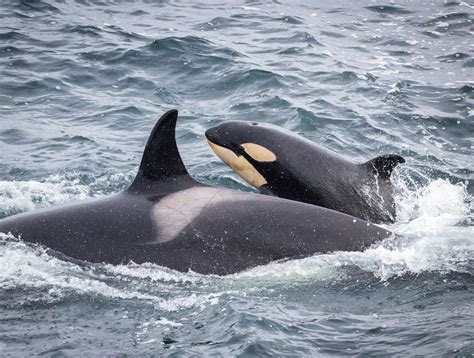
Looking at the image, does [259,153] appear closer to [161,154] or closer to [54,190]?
[161,154]

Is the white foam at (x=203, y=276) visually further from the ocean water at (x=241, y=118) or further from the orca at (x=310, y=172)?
the orca at (x=310, y=172)

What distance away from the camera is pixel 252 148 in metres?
12.8

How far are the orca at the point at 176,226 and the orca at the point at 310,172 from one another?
1681 mm

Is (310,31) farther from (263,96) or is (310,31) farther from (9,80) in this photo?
(9,80)

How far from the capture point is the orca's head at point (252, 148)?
41.5 feet

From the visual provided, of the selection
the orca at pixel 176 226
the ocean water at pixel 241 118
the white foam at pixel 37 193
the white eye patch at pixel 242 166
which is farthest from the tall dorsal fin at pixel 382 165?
the white foam at pixel 37 193

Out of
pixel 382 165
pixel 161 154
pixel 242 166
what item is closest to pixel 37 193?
pixel 242 166

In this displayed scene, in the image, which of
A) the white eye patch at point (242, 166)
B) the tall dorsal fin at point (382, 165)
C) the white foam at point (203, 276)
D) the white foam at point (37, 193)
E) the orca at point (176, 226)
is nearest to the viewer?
the white foam at point (203, 276)

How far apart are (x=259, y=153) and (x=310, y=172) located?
2.91ft

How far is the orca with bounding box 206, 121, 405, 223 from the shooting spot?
12359 mm

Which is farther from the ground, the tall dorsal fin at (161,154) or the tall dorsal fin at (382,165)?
the tall dorsal fin at (161,154)

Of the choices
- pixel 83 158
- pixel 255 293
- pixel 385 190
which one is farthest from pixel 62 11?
pixel 255 293

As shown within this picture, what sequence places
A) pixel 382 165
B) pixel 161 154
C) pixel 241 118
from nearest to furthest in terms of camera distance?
1. pixel 161 154
2. pixel 382 165
3. pixel 241 118

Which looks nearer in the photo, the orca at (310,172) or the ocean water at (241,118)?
the ocean water at (241,118)
